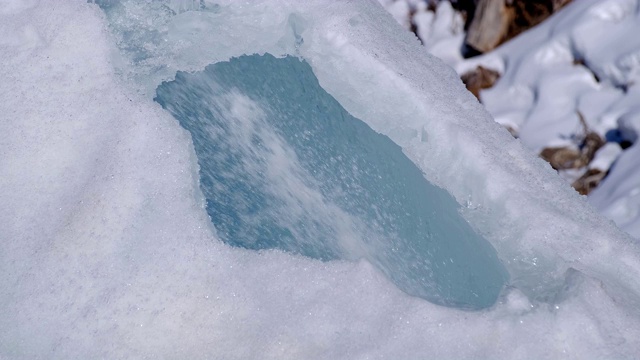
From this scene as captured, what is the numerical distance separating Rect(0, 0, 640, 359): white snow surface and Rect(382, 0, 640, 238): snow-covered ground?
193 centimetres

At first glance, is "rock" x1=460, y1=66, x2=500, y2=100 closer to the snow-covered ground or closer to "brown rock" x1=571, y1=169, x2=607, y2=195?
the snow-covered ground

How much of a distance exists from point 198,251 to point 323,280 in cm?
14

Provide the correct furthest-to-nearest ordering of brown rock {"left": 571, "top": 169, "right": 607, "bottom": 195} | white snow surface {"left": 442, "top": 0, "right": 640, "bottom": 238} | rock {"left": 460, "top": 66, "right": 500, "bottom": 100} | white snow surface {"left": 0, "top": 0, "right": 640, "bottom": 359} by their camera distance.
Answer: rock {"left": 460, "top": 66, "right": 500, "bottom": 100}
white snow surface {"left": 442, "top": 0, "right": 640, "bottom": 238}
brown rock {"left": 571, "top": 169, "right": 607, "bottom": 195}
white snow surface {"left": 0, "top": 0, "right": 640, "bottom": 359}

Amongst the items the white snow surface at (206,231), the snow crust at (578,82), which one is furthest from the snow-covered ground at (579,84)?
the white snow surface at (206,231)

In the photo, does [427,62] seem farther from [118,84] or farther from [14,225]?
[14,225]

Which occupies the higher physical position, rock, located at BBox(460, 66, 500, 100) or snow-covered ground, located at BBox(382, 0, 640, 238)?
snow-covered ground, located at BBox(382, 0, 640, 238)

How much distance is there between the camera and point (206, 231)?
2.81 ft

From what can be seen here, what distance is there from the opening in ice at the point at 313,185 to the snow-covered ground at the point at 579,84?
1.94m

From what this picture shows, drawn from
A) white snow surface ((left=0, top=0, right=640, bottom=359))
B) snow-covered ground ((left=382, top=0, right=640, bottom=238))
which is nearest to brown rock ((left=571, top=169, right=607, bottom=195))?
snow-covered ground ((left=382, top=0, right=640, bottom=238))

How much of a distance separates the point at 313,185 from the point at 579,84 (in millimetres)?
→ 2594

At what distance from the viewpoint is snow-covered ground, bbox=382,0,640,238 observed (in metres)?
3.05

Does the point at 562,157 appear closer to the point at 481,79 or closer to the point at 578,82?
the point at 578,82

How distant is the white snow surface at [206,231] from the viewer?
81 centimetres

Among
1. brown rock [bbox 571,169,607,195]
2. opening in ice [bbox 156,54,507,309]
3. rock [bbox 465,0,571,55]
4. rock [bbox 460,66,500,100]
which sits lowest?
rock [bbox 460,66,500,100]
